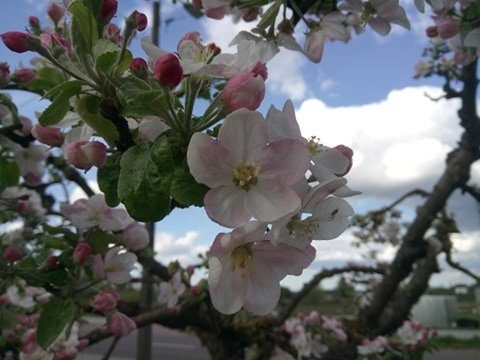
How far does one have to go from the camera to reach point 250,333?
2365 mm

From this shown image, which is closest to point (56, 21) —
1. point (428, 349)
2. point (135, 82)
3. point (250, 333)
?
point (135, 82)

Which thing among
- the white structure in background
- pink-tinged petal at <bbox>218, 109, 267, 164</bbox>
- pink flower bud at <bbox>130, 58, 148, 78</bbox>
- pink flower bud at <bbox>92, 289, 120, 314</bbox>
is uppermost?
pink flower bud at <bbox>130, 58, 148, 78</bbox>

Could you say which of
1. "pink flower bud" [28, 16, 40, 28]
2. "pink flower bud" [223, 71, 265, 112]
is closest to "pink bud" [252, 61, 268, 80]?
"pink flower bud" [223, 71, 265, 112]

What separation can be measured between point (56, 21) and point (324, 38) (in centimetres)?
67

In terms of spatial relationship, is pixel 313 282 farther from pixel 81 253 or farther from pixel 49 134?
pixel 49 134

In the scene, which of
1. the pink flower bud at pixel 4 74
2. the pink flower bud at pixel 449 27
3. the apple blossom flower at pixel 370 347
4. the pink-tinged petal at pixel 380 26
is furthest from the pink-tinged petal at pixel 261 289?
the apple blossom flower at pixel 370 347

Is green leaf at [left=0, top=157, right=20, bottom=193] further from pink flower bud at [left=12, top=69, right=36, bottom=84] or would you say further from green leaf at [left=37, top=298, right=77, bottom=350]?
green leaf at [left=37, top=298, right=77, bottom=350]

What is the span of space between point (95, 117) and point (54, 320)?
54 cm

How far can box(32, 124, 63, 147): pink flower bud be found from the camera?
0.84m

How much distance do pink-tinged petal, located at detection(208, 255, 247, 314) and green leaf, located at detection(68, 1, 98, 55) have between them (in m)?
Result: 0.32

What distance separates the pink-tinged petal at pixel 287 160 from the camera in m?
0.64

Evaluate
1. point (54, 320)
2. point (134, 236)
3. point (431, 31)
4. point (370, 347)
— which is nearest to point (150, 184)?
point (54, 320)

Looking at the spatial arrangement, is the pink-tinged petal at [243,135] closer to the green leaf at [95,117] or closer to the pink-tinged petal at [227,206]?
the pink-tinged petal at [227,206]

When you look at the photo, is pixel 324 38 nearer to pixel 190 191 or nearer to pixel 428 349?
pixel 190 191
